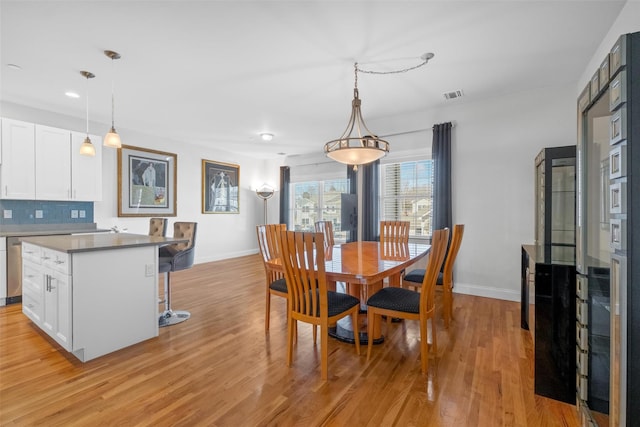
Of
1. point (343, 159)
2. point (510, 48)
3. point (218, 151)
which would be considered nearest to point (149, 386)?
point (343, 159)

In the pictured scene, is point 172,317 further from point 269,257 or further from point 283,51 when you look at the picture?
point 283,51

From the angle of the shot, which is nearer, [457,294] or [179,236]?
[179,236]

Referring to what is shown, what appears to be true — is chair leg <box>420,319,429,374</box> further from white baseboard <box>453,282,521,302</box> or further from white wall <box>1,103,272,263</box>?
white wall <box>1,103,272,263</box>

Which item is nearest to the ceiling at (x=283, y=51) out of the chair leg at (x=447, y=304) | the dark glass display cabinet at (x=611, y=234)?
the dark glass display cabinet at (x=611, y=234)

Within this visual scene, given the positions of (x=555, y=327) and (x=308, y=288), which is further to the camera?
(x=308, y=288)

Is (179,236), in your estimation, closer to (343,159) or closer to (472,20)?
(343,159)

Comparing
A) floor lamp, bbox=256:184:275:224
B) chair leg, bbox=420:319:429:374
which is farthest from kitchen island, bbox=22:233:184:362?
floor lamp, bbox=256:184:275:224

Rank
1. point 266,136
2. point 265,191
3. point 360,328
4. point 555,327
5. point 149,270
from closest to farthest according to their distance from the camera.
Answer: point 555,327 < point 149,270 < point 360,328 < point 266,136 < point 265,191

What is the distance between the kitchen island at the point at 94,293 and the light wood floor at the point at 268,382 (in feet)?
0.31

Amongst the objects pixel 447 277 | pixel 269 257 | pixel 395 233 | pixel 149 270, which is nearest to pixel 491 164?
pixel 395 233

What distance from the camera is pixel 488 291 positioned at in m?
3.91

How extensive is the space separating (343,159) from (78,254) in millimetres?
2383

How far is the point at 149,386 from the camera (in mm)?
1914

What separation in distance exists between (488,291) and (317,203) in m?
4.08
